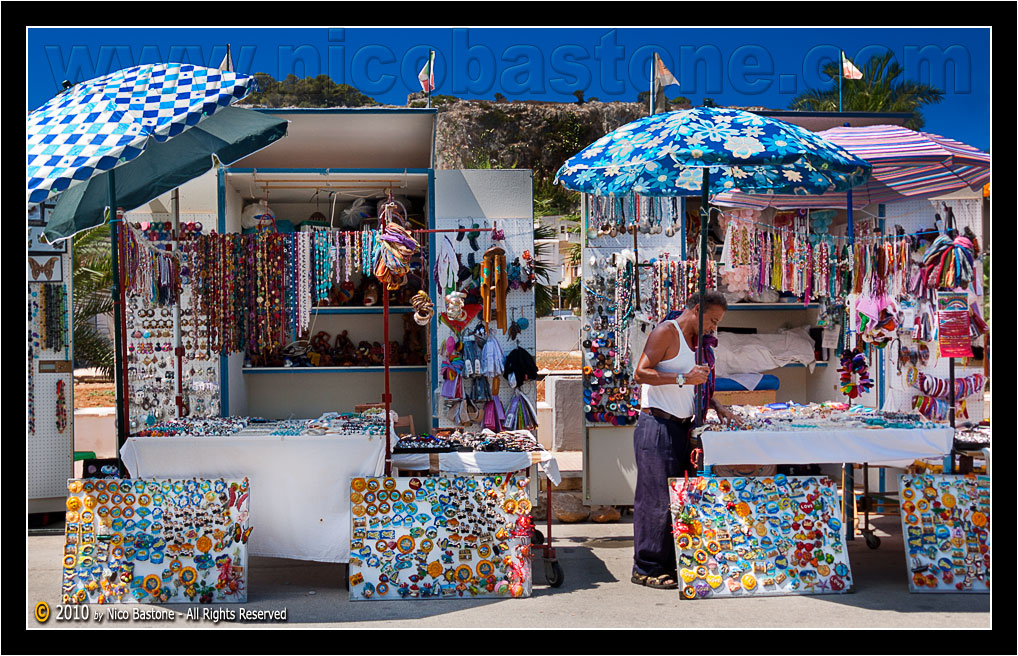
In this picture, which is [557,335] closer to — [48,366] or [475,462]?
[48,366]

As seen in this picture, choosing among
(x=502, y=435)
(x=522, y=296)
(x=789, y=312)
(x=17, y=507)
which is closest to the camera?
(x=17, y=507)

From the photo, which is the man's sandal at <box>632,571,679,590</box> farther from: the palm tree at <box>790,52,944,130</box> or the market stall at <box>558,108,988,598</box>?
the palm tree at <box>790,52,944,130</box>

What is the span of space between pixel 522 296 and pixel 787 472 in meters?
2.25

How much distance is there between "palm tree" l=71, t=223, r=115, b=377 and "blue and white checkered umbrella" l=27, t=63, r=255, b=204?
721 centimetres

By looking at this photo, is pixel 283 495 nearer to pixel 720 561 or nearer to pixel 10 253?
pixel 10 253

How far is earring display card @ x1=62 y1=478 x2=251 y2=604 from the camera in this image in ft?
15.9

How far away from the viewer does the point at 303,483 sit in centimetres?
518

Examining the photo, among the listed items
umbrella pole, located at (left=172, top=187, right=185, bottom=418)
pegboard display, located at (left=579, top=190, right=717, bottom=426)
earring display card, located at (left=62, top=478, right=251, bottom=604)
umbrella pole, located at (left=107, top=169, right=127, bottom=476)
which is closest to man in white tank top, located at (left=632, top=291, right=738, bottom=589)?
pegboard display, located at (left=579, top=190, right=717, bottom=426)

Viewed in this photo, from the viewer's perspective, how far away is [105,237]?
1237cm

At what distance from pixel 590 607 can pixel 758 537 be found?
3.21 ft

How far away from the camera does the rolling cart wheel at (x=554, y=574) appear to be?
5191 mm

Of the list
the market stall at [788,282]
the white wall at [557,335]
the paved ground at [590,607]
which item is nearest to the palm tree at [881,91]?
the white wall at [557,335]

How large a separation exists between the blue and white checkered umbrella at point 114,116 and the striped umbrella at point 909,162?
3.70 metres

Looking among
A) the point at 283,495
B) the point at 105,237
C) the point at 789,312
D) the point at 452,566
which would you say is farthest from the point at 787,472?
the point at 105,237
